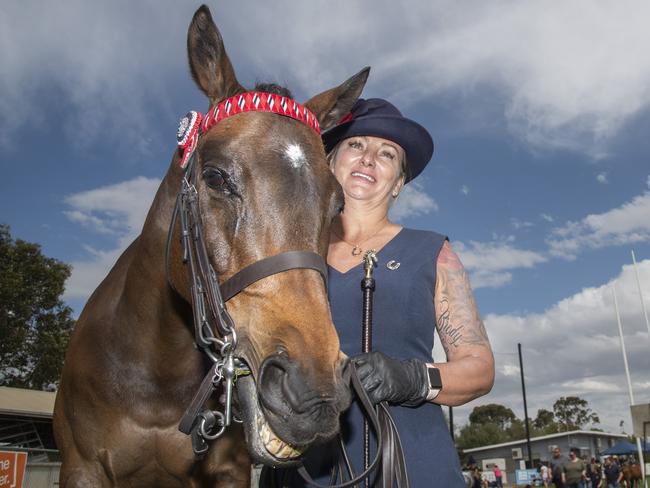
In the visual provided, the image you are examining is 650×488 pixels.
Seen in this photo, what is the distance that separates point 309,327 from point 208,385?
650 millimetres

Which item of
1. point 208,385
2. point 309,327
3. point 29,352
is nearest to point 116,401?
point 208,385

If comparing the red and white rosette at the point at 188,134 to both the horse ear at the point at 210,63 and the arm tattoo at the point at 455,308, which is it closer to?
the horse ear at the point at 210,63

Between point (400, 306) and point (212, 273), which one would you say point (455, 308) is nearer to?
point (400, 306)

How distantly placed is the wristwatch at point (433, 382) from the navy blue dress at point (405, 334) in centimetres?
24

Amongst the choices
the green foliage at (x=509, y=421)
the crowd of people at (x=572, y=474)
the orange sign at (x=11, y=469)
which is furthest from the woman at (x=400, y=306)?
the green foliage at (x=509, y=421)

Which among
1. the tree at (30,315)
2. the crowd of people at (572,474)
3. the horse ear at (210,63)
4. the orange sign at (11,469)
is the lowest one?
the crowd of people at (572,474)

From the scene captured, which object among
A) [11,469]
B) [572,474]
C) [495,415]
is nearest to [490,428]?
[495,415]

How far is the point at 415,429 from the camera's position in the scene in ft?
9.36

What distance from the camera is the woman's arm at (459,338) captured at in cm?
278

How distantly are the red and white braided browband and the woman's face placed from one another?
0.77 m

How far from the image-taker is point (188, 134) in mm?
3029

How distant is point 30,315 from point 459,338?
2977cm

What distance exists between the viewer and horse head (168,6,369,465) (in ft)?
6.34

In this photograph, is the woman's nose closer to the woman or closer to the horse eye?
the woman
